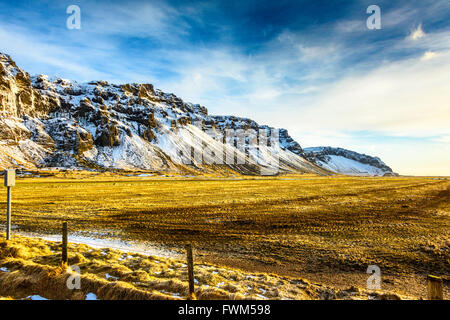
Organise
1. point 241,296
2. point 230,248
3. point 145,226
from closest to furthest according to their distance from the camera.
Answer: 1. point 241,296
2. point 230,248
3. point 145,226

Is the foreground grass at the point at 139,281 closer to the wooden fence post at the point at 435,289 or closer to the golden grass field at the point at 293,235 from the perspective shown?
the golden grass field at the point at 293,235

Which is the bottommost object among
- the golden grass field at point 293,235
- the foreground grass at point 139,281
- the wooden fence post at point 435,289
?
the golden grass field at point 293,235

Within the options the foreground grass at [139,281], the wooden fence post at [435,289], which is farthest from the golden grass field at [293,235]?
the wooden fence post at [435,289]

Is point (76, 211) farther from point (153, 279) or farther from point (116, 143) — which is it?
point (116, 143)

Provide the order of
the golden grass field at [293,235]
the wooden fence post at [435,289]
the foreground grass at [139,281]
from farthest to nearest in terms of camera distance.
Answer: the golden grass field at [293,235] < the foreground grass at [139,281] < the wooden fence post at [435,289]

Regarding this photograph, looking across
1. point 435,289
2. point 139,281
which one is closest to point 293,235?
point 139,281

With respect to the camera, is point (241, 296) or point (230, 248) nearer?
point (241, 296)

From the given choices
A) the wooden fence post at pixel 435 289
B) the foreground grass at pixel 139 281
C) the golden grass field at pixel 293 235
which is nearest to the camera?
the wooden fence post at pixel 435 289

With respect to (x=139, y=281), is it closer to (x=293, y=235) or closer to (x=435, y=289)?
(x=435, y=289)

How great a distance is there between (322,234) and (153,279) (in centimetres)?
1218

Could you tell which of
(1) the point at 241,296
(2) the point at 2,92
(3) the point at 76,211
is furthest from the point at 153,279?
(2) the point at 2,92

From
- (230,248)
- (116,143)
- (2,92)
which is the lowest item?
(230,248)

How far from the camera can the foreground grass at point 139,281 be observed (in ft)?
24.6

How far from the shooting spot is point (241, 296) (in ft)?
23.5
